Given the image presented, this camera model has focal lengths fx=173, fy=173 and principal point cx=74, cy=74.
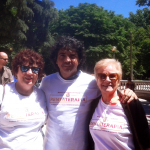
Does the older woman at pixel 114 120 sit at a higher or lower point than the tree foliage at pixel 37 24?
lower

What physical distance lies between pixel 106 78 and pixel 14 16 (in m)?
11.7

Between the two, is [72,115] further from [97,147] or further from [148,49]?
[148,49]

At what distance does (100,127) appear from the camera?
1.93 meters

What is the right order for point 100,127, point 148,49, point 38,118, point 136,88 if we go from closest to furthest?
point 100,127 < point 38,118 < point 136,88 < point 148,49

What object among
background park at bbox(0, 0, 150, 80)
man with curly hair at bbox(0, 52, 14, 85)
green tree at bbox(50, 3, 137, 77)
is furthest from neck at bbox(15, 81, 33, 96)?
green tree at bbox(50, 3, 137, 77)

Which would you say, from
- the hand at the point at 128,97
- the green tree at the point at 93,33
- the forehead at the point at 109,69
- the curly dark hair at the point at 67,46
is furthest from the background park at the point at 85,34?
the hand at the point at 128,97

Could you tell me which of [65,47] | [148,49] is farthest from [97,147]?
[148,49]

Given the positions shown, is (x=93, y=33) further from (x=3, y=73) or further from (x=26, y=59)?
(x=26, y=59)

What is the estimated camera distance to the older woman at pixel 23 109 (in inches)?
75.0

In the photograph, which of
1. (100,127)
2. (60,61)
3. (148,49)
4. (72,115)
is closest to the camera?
(100,127)

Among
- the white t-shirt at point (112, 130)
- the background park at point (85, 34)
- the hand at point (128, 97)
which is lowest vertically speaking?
the white t-shirt at point (112, 130)

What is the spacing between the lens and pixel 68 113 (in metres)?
2.25

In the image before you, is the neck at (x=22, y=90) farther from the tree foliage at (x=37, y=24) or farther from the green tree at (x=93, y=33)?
the green tree at (x=93, y=33)

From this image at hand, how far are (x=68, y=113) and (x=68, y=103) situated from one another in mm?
129
